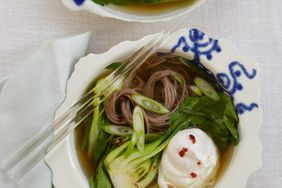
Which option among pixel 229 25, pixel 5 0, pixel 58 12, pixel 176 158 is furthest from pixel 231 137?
pixel 5 0

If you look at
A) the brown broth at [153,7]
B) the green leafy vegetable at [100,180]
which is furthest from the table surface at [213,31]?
the green leafy vegetable at [100,180]

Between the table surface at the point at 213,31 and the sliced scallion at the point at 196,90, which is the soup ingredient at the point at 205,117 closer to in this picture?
the sliced scallion at the point at 196,90

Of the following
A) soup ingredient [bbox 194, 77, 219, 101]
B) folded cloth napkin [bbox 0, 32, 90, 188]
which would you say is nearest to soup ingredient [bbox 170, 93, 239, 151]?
soup ingredient [bbox 194, 77, 219, 101]

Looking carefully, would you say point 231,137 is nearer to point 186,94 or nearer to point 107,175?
point 186,94

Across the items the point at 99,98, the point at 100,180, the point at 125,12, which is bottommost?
the point at 100,180

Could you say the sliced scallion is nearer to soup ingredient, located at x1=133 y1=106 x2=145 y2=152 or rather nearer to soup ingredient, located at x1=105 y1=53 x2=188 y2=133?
soup ingredient, located at x1=105 y1=53 x2=188 y2=133

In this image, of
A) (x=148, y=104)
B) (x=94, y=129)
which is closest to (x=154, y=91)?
(x=148, y=104)

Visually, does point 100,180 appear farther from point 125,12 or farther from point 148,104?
point 125,12
